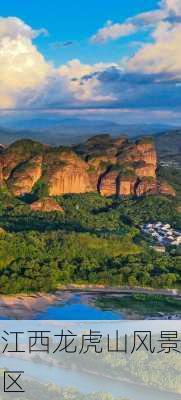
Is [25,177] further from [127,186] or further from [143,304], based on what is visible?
[143,304]

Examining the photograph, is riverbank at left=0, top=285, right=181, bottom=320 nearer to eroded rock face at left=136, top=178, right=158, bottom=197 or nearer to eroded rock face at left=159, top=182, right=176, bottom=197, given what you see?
eroded rock face at left=136, top=178, right=158, bottom=197

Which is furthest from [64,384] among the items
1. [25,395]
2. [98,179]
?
[98,179]

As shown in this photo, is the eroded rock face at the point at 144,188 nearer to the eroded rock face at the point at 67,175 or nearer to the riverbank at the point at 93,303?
the eroded rock face at the point at 67,175

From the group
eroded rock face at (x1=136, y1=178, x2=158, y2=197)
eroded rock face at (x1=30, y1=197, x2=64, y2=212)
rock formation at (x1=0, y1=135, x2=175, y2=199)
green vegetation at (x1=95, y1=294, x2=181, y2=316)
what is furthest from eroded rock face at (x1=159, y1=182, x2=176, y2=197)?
green vegetation at (x1=95, y1=294, x2=181, y2=316)

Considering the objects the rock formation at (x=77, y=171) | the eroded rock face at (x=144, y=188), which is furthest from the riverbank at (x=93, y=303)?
the eroded rock face at (x=144, y=188)

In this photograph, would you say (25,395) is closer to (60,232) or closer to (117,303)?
(117,303)

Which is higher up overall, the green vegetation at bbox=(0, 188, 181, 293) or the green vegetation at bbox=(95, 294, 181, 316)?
the green vegetation at bbox=(0, 188, 181, 293)

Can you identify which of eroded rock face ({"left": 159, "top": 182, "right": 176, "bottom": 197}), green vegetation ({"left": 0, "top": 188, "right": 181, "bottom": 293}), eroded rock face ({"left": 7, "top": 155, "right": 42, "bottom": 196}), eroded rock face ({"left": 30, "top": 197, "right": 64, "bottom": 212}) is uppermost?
eroded rock face ({"left": 7, "top": 155, "right": 42, "bottom": 196})
